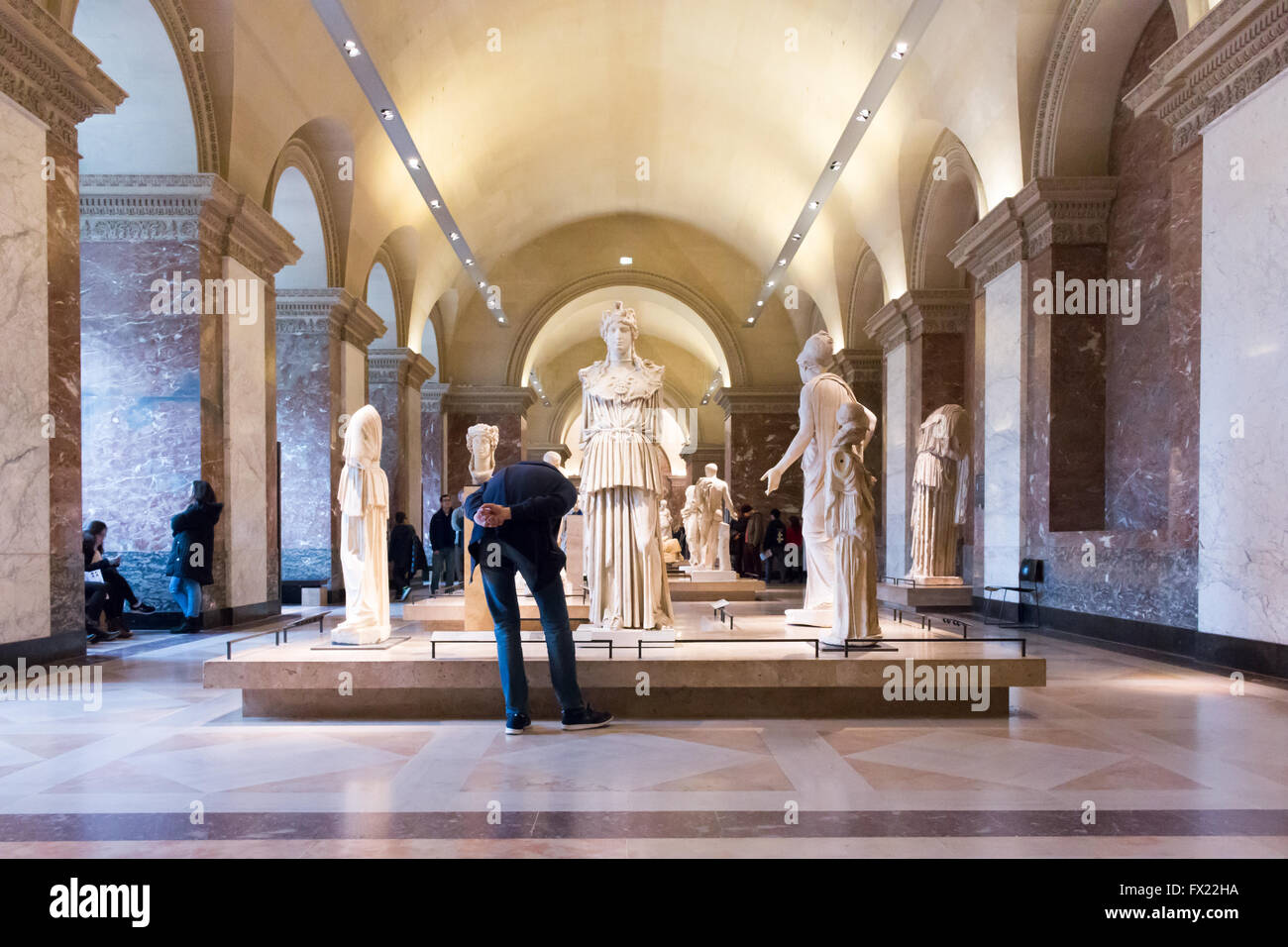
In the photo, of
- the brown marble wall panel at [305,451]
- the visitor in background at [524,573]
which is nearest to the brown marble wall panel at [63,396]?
the visitor in background at [524,573]

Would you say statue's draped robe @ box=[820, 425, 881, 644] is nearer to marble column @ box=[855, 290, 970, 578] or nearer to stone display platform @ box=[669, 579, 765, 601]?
stone display platform @ box=[669, 579, 765, 601]

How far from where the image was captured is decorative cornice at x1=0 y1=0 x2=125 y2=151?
284 inches

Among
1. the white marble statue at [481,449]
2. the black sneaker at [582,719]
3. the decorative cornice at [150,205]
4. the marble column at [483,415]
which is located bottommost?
the black sneaker at [582,719]

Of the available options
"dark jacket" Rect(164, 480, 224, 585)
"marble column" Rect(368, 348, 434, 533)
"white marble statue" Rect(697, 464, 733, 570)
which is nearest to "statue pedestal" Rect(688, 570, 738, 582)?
"white marble statue" Rect(697, 464, 733, 570)

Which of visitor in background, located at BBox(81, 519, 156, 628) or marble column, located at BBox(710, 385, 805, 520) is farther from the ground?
marble column, located at BBox(710, 385, 805, 520)

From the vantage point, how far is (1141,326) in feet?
34.9

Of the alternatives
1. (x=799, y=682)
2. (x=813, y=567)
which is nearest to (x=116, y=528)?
(x=813, y=567)

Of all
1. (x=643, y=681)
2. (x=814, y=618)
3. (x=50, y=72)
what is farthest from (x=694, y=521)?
(x=50, y=72)

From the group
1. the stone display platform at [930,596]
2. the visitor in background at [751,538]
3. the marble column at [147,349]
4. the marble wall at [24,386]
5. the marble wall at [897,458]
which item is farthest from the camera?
the visitor in background at [751,538]

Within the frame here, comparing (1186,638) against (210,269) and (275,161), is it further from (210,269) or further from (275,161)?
(275,161)

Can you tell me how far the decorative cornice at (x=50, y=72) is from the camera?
23.7 ft

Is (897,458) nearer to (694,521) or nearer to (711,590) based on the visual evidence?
(694,521)

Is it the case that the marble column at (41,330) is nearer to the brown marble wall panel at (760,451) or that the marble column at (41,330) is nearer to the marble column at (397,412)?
the marble column at (397,412)

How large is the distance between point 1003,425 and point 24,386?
1086cm
